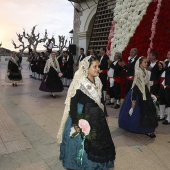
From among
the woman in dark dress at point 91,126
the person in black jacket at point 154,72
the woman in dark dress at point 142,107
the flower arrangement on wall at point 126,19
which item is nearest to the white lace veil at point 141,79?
the woman in dark dress at point 142,107

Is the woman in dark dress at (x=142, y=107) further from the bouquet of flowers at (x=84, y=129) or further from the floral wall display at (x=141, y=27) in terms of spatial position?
the floral wall display at (x=141, y=27)

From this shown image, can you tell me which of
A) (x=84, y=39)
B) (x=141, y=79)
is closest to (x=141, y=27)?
(x=141, y=79)

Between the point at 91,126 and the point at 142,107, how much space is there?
184 centimetres

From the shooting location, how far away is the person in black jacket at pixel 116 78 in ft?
22.6

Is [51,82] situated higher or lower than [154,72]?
lower

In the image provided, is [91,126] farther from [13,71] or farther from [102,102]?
[13,71]

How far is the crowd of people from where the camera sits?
2.76 metres

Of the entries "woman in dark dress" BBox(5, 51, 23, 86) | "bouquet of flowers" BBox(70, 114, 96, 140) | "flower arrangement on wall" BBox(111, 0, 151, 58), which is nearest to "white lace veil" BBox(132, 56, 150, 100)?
"bouquet of flowers" BBox(70, 114, 96, 140)

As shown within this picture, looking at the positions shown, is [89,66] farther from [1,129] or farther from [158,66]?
[158,66]

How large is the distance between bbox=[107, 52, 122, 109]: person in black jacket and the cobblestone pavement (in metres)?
0.78

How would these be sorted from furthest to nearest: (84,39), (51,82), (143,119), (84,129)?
(84,39)
(51,82)
(143,119)
(84,129)

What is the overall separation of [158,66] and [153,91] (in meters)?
0.69

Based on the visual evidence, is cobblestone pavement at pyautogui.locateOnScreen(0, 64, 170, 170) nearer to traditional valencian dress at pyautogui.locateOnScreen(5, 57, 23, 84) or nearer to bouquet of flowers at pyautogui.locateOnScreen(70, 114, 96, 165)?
bouquet of flowers at pyautogui.locateOnScreen(70, 114, 96, 165)

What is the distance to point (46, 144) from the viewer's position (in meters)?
3.93
